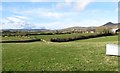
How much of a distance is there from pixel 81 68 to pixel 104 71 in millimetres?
1928

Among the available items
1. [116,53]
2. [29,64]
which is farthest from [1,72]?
[116,53]

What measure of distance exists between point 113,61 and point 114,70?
3811 millimetres

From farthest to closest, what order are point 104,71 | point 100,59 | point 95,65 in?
point 100,59
point 95,65
point 104,71

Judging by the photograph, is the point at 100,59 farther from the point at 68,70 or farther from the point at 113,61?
the point at 68,70

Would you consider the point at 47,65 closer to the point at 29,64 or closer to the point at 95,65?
the point at 29,64

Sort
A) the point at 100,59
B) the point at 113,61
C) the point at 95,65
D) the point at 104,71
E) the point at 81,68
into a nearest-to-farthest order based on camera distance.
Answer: the point at 104,71 → the point at 81,68 → the point at 95,65 → the point at 113,61 → the point at 100,59

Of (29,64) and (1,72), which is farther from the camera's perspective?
(29,64)

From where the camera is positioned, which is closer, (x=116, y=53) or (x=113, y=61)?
(x=116, y=53)

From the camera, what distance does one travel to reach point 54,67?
20.1 metres

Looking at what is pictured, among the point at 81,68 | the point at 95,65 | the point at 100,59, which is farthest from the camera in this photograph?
the point at 100,59

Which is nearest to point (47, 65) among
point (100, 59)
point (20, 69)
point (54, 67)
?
point (54, 67)

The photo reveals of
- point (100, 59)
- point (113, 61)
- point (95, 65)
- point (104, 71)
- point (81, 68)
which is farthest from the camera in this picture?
point (100, 59)

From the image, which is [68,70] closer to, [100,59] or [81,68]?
[81,68]

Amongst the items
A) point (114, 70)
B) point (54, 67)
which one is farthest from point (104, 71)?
point (54, 67)
